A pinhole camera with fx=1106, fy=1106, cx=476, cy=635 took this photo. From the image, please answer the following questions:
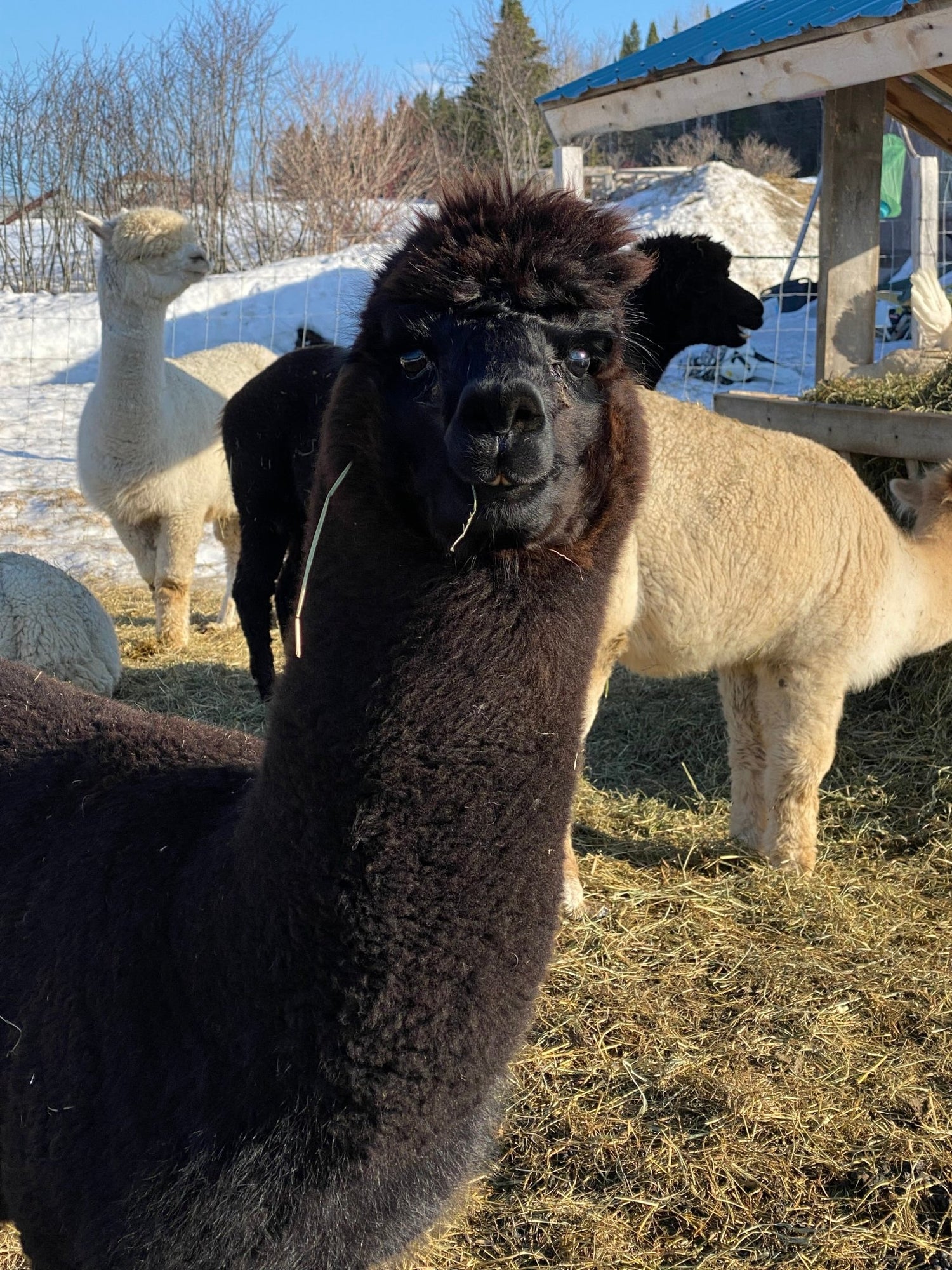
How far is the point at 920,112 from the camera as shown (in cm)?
690

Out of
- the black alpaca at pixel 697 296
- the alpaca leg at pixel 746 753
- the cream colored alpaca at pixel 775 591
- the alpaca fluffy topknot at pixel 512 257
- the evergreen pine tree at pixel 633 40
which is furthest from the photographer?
the evergreen pine tree at pixel 633 40

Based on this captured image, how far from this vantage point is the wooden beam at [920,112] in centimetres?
675

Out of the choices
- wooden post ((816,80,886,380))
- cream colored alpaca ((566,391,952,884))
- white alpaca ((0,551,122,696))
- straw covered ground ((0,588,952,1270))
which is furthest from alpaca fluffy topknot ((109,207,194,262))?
straw covered ground ((0,588,952,1270))

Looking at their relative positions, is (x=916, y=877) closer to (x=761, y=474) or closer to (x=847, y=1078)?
(x=847, y=1078)

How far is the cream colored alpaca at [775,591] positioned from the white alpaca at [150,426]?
4.06 metres

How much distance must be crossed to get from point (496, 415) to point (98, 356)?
14.5m

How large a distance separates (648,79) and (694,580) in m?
3.68

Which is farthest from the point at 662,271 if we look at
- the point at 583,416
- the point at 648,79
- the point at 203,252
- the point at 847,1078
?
the point at 583,416

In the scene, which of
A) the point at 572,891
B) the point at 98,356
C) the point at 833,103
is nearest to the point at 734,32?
the point at 833,103

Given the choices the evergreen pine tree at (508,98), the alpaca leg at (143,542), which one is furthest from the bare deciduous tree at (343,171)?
the alpaca leg at (143,542)

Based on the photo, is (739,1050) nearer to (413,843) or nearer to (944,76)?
(413,843)

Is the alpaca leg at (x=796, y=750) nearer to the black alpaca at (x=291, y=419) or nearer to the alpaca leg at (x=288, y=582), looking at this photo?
the black alpaca at (x=291, y=419)

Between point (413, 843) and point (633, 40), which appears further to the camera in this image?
point (633, 40)

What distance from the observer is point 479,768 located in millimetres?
1619
